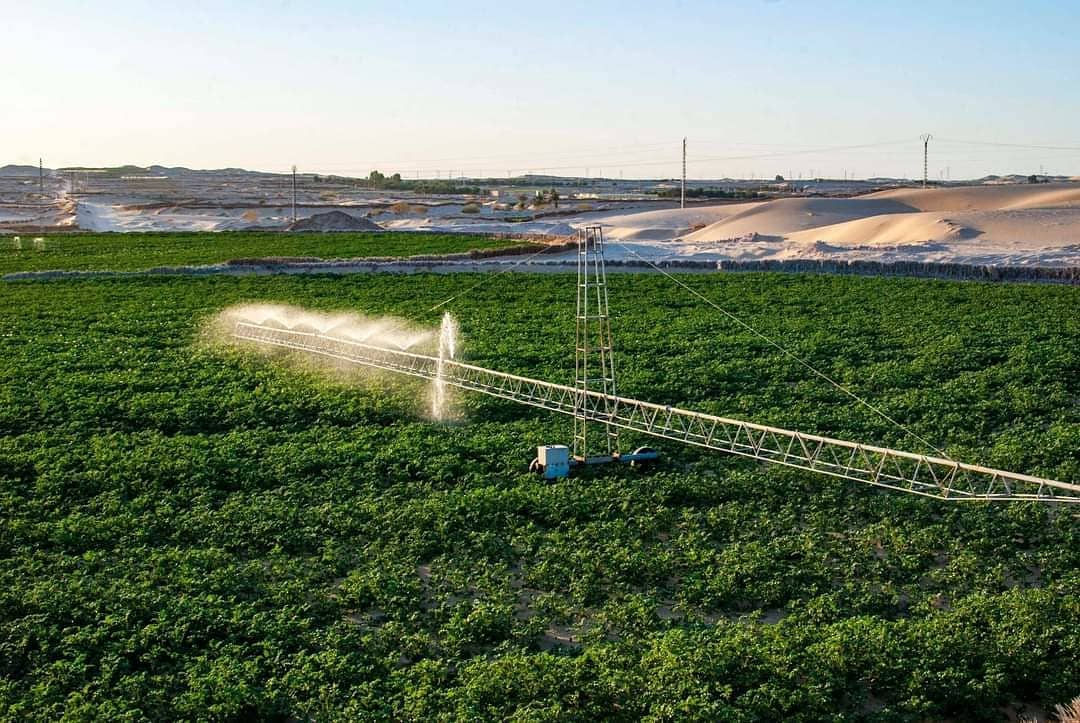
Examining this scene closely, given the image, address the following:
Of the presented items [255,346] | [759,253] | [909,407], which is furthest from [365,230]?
[909,407]

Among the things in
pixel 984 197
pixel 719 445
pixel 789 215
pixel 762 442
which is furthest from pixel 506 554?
pixel 984 197

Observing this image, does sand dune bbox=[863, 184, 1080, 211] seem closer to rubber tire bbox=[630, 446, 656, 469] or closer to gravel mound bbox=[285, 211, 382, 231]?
gravel mound bbox=[285, 211, 382, 231]

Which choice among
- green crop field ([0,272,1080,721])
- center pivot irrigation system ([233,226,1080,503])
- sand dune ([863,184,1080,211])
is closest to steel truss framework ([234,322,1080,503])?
center pivot irrigation system ([233,226,1080,503])

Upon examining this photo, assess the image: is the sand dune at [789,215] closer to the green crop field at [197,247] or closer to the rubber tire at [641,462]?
the green crop field at [197,247]

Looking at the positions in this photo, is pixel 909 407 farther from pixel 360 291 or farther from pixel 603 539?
pixel 360 291

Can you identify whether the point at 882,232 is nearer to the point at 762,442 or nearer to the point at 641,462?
the point at 641,462

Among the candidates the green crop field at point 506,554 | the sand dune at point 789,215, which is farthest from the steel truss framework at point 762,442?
the sand dune at point 789,215
